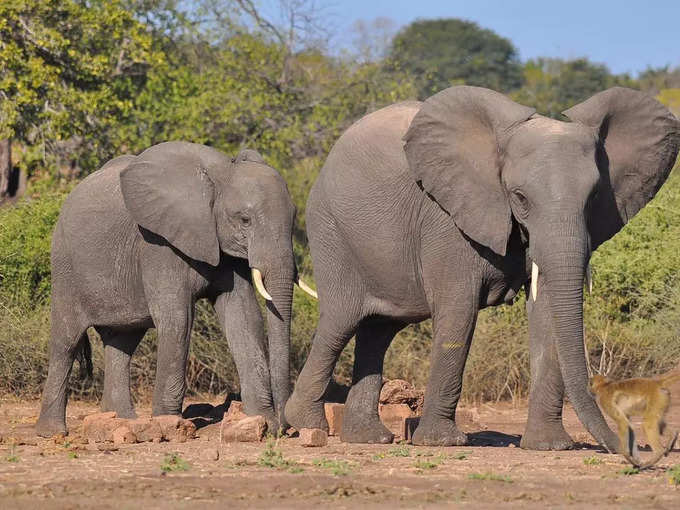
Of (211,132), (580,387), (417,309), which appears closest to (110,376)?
(417,309)

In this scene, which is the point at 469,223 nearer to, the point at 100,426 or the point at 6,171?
the point at 100,426

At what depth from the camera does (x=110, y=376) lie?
38.8ft

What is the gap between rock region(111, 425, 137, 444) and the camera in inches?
386

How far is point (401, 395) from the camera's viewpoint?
11.3 m

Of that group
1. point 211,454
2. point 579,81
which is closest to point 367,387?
point 211,454

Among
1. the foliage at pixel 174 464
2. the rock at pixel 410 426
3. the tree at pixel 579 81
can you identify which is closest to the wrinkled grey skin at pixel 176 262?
the rock at pixel 410 426

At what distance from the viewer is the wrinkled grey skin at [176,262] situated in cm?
1055

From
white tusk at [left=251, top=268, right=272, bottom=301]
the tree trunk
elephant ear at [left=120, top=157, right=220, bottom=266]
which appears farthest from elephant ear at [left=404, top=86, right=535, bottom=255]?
the tree trunk

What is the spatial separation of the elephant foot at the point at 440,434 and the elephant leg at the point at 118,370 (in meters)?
3.20

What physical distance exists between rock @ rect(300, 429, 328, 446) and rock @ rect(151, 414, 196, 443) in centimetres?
105

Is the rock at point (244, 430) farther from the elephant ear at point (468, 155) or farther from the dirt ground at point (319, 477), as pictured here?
the elephant ear at point (468, 155)

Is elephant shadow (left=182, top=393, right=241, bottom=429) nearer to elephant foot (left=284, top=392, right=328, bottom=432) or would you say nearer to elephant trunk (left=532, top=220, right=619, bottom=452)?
elephant foot (left=284, top=392, right=328, bottom=432)

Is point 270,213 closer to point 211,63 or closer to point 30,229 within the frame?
point 30,229

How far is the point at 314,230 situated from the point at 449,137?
144cm
